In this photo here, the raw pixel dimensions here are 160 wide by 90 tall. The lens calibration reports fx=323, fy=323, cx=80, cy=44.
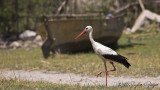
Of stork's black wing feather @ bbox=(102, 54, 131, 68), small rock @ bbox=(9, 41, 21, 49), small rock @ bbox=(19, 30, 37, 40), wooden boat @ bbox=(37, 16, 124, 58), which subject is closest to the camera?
stork's black wing feather @ bbox=(102, 54, 131, 68)

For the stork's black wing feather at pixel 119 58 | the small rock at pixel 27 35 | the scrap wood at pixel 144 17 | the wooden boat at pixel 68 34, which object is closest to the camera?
the stork's black wing feather at pixel 119 58

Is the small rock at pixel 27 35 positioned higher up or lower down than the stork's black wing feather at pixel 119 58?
lower down

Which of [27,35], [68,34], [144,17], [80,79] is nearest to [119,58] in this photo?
[80,79]

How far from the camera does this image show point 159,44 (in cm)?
1758

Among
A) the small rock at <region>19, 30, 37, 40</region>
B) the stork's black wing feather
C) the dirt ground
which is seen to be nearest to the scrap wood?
the small rock at <region>19, 30, 37, 40</region>

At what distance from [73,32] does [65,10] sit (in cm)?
689

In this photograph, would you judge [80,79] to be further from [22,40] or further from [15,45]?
[22,40]

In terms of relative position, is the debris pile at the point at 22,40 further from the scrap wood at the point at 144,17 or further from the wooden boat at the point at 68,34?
the scrap wood at the point at 144,17

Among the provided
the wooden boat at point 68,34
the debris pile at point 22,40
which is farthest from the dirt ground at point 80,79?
the debris pile at point 22,40

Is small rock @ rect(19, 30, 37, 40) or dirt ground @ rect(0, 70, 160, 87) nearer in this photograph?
dirt ground @ rect(0, 70, 160, 87)

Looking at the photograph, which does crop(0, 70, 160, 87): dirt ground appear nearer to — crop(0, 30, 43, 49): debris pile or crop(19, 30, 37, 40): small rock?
crop(0, 30, 43, 49): debris pile

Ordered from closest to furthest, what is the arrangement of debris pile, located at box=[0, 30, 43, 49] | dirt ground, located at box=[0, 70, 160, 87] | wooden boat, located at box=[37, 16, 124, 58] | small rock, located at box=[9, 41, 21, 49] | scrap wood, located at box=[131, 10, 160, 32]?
dirt ground, located at box=[0, 70, 160, 87]
wooden boat, located at box=[37, 16, 124, 58]
small rock, located at box=[9, 41, 21, 49]
debris pile, located at box=[0, 30, 43, 49]
scrap wood, located at box=[131, 10, 160, 32]

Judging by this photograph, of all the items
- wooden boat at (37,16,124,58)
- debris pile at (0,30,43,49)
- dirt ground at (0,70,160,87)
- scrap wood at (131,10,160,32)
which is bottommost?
debris pile at (0,30,43,49)

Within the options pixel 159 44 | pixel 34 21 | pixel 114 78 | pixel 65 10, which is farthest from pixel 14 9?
pixel 114 78
